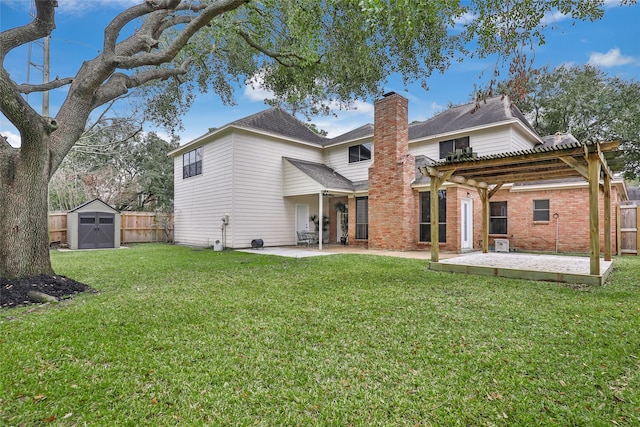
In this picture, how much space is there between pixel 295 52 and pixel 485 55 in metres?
5.20

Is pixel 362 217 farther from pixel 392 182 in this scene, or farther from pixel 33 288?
pixel 33 288

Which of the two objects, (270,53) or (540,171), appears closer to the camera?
(540,171)

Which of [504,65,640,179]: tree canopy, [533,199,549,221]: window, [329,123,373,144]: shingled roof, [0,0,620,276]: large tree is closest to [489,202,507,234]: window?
[533,199,549,221]: window

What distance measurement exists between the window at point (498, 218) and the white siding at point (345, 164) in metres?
5.75

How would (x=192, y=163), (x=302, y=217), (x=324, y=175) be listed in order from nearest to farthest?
(x=324, y=175), (x=302, y=217), (x=192, y=163)

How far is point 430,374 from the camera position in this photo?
279cm

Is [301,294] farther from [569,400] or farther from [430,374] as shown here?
[569,400]

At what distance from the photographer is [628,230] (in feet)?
35.4

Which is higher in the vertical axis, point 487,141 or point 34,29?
point 34,29

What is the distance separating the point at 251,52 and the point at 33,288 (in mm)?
9356

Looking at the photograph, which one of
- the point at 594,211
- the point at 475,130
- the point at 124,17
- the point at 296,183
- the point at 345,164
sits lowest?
the point at 594,211

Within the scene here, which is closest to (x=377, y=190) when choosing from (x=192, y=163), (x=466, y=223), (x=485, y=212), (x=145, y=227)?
(x=466, y=223)

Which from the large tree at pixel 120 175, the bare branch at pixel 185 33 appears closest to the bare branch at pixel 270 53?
the bare branch at pixel 185 33

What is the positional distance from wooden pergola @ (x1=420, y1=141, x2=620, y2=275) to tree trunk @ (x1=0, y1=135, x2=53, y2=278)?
8.35 m
